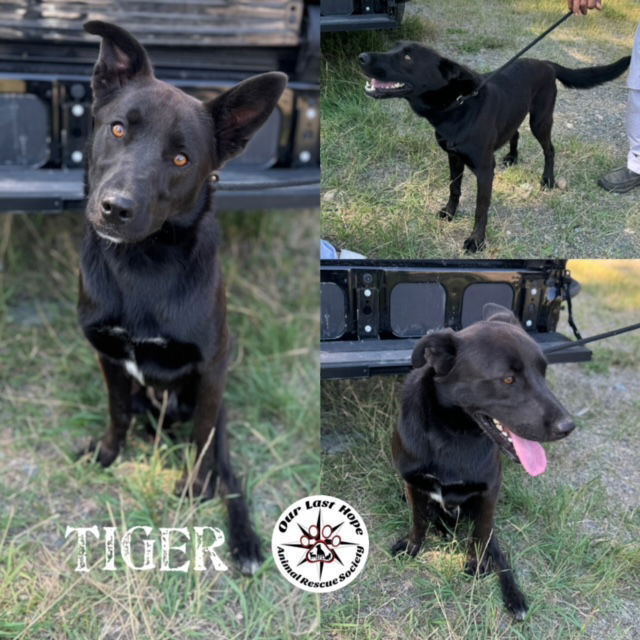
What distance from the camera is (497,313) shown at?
6.18 ft

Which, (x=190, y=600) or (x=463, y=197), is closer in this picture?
(x=463, y=197)

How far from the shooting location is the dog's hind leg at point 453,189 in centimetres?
172

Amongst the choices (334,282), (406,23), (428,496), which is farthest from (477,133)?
(428,496)

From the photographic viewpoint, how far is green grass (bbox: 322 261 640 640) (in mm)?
1840

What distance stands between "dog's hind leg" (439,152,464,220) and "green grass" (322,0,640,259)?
1 cm

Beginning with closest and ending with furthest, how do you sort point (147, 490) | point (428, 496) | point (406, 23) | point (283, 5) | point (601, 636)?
point (406, 23)
point (601, 636)
point (428, 496)
point (147, 490)
point (283, 5)

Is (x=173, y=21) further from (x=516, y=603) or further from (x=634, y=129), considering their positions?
(x=516, y=603)

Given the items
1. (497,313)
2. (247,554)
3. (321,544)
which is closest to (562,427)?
(497,313)

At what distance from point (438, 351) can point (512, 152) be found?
1.55 ft

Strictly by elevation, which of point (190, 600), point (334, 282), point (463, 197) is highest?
point (463, 197)

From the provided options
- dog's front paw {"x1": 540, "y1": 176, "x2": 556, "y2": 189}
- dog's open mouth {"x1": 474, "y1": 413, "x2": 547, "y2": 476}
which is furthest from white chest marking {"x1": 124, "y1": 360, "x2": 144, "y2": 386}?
dog's front paw {"x1": 540, "y1": 176, "x2": 556, "y2": 189}

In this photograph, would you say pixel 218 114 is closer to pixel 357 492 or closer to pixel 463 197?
pixel 463 197

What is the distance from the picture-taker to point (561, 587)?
1859 millimetres

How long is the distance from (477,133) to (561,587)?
1.10 metres
